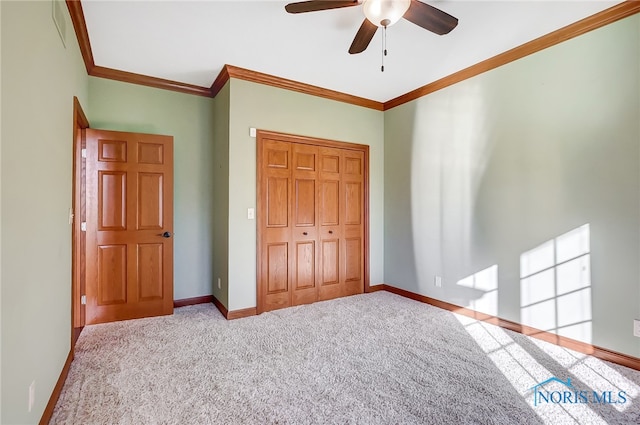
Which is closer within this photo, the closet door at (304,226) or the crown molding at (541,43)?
the crown molding at (541,43)

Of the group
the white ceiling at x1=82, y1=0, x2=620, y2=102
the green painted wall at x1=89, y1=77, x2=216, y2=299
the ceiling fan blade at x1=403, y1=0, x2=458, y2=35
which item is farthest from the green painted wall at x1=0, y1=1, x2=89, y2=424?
the ceiling fan blade at x1=403, y1=0, x2=458, y2=35

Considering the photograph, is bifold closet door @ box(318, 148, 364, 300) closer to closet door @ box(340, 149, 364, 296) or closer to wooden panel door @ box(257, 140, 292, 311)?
closet door @ box(340, 149, 364, 296)

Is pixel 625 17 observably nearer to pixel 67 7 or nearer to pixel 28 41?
pixel 28 41

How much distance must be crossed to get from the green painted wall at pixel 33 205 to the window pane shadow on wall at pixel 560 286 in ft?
12.0

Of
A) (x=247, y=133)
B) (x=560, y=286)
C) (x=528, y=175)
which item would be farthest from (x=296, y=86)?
(x=560, y=286)

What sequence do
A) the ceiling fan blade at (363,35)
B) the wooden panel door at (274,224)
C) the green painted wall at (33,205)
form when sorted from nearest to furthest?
1. the green painted wall at (33,205)
2. the ceiling fan blade at (363,35)
3. the wooden panel door at (274,224)

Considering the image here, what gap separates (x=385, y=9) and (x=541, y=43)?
1834mm

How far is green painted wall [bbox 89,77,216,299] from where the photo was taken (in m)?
3.58

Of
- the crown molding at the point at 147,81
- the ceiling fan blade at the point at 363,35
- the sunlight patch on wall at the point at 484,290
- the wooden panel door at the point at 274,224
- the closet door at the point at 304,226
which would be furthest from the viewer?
the closet door at the point at 304,226

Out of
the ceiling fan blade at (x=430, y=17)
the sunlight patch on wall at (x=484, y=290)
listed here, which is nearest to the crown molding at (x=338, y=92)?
the ceiling fan blade at (x=430, y=17)

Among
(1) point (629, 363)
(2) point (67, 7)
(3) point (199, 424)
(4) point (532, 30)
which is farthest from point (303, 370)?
(4) point (532, 30)

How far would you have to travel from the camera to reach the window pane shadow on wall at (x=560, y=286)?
2.53m

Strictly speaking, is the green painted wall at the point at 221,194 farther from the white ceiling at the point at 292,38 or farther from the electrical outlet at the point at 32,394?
the electrical outlet at the point at 32,394

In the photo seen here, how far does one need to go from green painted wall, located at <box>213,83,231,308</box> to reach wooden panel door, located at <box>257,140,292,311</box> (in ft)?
1.24
